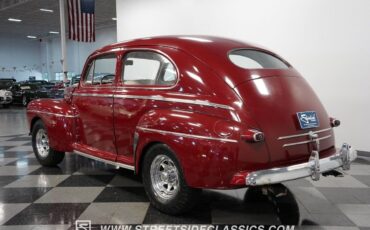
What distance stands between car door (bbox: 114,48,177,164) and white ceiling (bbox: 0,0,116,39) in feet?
45.3

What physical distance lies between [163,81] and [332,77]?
3.54 metres

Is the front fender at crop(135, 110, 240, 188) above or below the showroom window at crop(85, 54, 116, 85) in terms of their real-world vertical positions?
below

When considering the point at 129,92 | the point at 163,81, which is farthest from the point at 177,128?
the point at 129,92

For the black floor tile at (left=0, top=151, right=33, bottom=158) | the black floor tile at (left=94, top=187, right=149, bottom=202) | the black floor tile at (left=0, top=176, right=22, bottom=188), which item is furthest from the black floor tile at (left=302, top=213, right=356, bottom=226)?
the black floor tile at (left=0, top=151, right=33, bottom=158)

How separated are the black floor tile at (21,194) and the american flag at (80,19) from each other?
21.2 ft

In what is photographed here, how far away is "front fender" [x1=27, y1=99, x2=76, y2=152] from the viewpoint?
488 cm

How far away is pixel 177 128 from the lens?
3.28m

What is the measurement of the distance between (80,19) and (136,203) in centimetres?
761

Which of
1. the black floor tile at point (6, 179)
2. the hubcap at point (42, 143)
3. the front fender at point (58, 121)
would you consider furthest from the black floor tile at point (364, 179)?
the black floor tile at point (6, 179)

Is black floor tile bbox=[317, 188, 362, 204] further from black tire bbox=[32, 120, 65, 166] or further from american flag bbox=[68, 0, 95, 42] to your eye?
american flag bbox=[68, 0, 95, 42]

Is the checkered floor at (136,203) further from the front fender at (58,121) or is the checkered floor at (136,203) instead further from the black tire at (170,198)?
the front fender at (58,121)

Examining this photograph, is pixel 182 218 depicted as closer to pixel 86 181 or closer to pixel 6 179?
pixel 86 181

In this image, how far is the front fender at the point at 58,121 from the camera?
16.0 feet

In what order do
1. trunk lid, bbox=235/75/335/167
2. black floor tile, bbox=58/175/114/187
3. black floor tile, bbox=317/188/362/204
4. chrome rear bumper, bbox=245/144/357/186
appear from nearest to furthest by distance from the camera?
chrome rear bumper, bbox=245/144/357/186 → trunk lid, bbox=235/75/335/167 → black floor tile, bbox=317/188/362/204 → black floor tile, bbox=58/175/114/187
